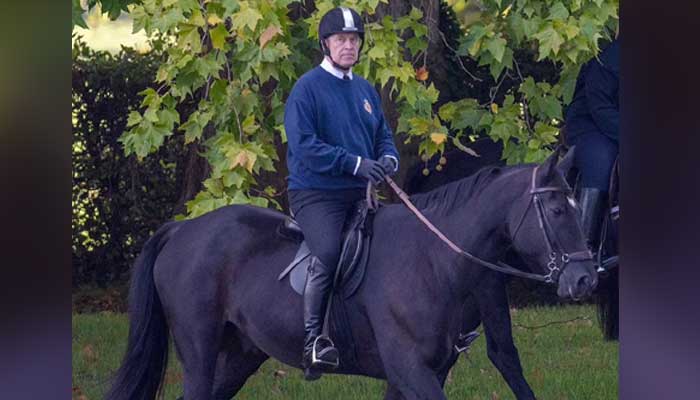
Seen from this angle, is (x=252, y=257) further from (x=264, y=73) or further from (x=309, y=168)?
(x=264, y=73)

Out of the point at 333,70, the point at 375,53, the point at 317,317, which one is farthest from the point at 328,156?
the point at 375,53

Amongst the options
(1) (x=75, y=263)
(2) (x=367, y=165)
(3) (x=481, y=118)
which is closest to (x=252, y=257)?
(2) (x=367, y=165)

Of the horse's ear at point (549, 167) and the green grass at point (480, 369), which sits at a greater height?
the horse's ear at point (549, 167)

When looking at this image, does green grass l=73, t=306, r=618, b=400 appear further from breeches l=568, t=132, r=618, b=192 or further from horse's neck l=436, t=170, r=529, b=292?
horse's neck l=436, t=170, r=529, b=292

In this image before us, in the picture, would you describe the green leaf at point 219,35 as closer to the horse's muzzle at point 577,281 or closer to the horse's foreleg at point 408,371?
the horse's foreleg at point 408,371

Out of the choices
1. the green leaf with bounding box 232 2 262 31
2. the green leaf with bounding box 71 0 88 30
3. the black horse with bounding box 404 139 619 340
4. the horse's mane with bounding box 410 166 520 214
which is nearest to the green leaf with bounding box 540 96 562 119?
the black horse with bounding box 404 139 619 340

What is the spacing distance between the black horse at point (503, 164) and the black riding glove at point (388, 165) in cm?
100

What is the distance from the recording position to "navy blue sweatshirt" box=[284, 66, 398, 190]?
6.45 meters

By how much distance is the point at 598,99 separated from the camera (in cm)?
807

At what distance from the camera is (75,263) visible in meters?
11.6

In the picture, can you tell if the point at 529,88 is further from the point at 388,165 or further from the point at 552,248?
the point at 552,248

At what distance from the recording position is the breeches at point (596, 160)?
26.2 feet

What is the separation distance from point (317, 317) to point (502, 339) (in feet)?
5.04

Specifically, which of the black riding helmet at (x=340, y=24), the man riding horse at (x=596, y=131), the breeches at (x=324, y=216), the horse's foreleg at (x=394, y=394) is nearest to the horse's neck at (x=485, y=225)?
the breeches at (x=324, y=216)
